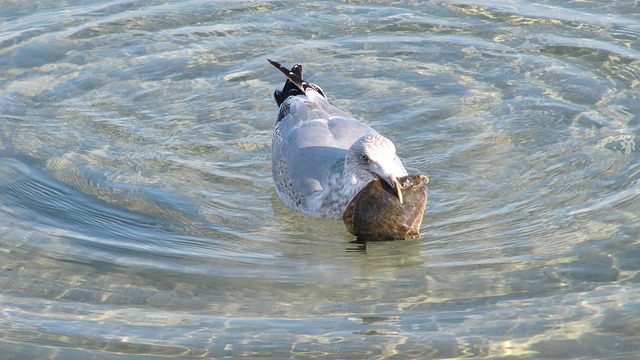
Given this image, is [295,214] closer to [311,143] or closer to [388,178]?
[311,143]

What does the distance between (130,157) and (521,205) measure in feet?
10.2

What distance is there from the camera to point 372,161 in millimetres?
6742

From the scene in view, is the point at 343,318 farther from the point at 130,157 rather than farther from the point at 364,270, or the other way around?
the point at 130,157

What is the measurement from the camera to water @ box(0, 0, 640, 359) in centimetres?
542

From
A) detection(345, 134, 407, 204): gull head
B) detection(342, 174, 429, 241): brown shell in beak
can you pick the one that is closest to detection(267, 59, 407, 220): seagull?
detection(345, 134, 407, 204): gull head

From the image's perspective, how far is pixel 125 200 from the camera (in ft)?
24.1

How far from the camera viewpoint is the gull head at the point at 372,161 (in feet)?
21.9

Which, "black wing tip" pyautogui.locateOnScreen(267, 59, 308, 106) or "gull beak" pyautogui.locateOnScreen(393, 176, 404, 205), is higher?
"black wing tip" pyautogui.locateOnScreen(267, 59, 308, 106)

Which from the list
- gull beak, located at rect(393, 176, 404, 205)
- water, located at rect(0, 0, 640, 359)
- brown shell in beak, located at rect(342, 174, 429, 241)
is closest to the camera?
water, located at rect(0, 0, 640, 359)

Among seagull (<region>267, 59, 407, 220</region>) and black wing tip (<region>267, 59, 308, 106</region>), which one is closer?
seagull (<region>267, 59, 407, 220</region>)

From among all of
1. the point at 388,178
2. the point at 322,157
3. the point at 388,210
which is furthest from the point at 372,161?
the point at 322,157

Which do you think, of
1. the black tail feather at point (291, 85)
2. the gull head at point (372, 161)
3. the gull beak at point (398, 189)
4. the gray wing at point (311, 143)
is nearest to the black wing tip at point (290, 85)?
the black tail feather at point (291, 85)

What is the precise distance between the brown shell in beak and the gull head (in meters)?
0.08

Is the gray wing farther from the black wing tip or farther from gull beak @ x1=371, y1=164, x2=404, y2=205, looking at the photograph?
gull beak @ x1=371, y1=164, x2=404, y2=205
